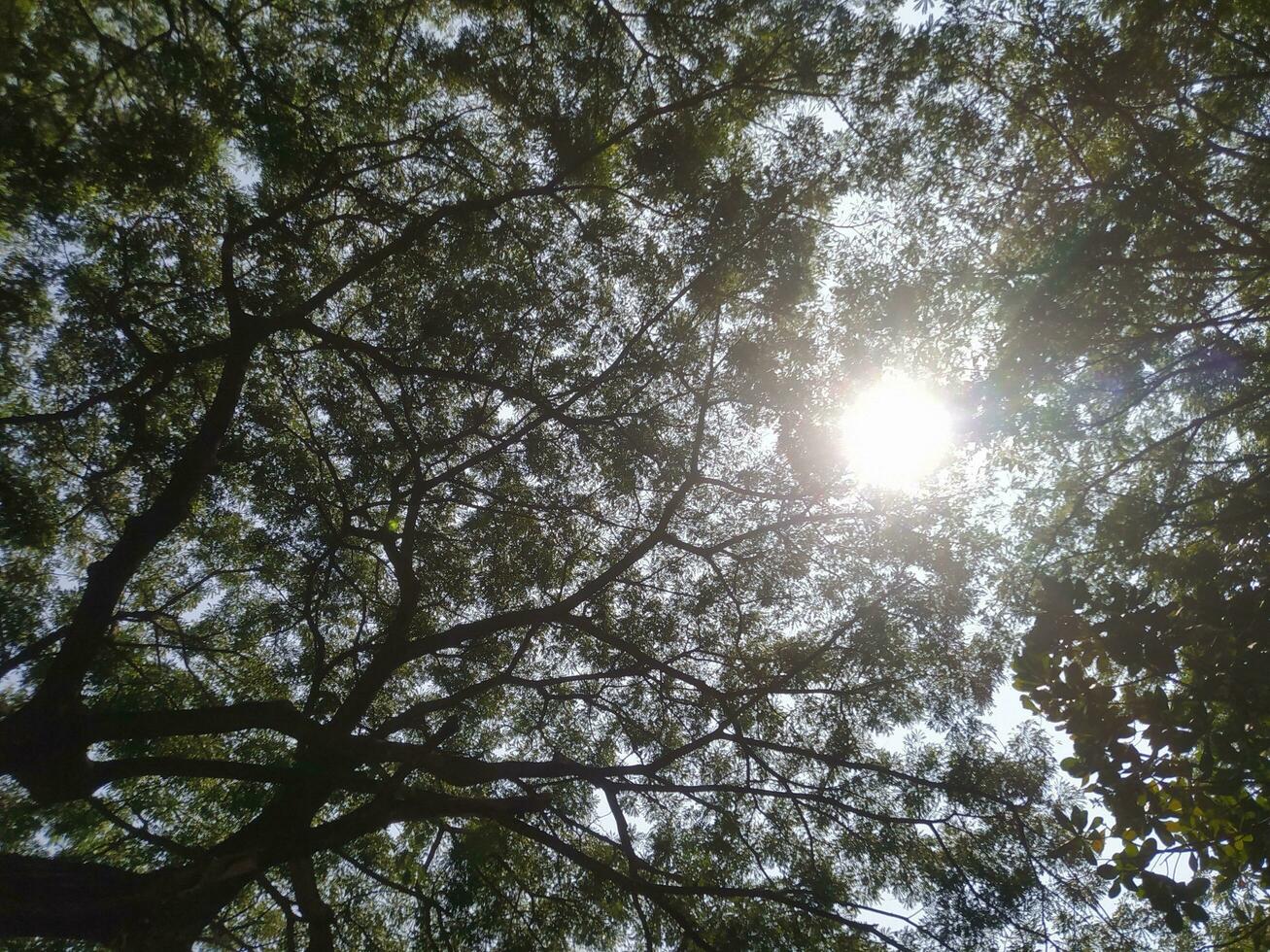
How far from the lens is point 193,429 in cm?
745

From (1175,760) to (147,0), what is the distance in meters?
9.30

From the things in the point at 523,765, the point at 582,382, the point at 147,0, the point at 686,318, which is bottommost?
the point at 523,765

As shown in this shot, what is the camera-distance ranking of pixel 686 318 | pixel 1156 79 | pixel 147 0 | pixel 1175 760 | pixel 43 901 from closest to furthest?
1. pixel 1175 760
2. pixel 43 901
3. pixel 1156 79
4. pixel 147 0
5. pixel 686 318

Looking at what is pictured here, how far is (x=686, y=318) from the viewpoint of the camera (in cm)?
729

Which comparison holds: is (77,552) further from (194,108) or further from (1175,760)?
(1175,760)

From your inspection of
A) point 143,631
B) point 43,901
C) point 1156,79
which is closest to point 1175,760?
point 1156,79

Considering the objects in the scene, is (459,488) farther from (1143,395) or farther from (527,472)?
(1143,395)

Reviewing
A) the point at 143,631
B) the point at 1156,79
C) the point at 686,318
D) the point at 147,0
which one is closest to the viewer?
the point at 1156,79

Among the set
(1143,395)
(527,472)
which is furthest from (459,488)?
(1143,395)

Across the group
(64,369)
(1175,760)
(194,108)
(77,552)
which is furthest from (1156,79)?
(77,552)

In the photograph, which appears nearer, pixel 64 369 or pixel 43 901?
pixel 43 901

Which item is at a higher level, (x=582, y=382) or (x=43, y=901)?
(x=582, y=382)

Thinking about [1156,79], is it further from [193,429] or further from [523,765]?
[193,429]

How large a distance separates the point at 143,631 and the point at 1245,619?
9.55 metres
